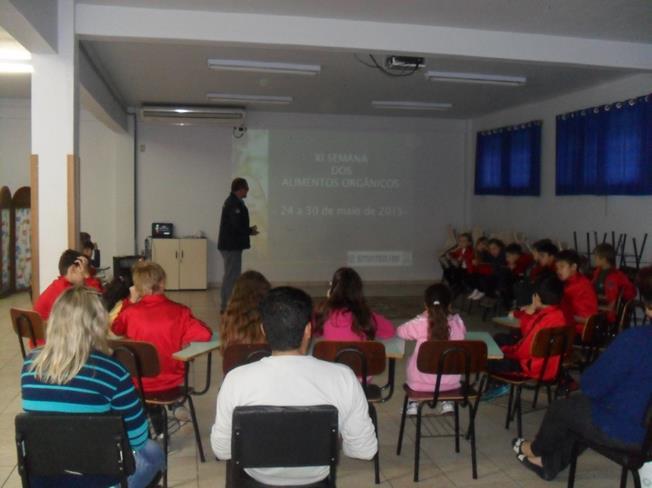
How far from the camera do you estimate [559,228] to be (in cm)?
886

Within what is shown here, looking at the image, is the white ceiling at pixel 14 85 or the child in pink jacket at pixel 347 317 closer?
the child in pink jacket at pixel 347 317

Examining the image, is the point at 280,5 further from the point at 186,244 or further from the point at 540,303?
the point at 186,244

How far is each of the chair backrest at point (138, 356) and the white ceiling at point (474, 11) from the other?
9.47ft

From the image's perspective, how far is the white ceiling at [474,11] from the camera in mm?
4887

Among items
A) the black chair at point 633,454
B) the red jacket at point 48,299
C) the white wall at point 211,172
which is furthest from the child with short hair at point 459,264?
the black chair at point 633,454

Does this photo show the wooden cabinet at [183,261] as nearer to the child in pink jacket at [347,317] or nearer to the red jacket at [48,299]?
the red jacket at [48,299]

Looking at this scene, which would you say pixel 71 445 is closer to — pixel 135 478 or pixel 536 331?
pixel 135 478

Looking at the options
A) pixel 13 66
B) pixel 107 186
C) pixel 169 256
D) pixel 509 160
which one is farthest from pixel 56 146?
pixel 509 160

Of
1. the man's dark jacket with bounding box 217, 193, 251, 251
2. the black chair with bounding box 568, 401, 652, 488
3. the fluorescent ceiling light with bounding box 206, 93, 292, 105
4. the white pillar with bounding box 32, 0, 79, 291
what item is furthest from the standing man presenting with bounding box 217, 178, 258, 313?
the black chair with bounding box 568, 401, 652, 488

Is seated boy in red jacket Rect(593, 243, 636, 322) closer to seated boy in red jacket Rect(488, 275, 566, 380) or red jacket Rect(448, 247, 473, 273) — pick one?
seated boy in red jacket Rect(488, 275, 566, 380)

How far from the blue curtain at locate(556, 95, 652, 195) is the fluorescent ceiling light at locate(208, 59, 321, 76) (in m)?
3.49

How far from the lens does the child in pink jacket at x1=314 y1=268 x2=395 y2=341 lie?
363 cm

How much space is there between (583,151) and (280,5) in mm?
4781

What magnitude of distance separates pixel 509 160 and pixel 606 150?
233 cm
